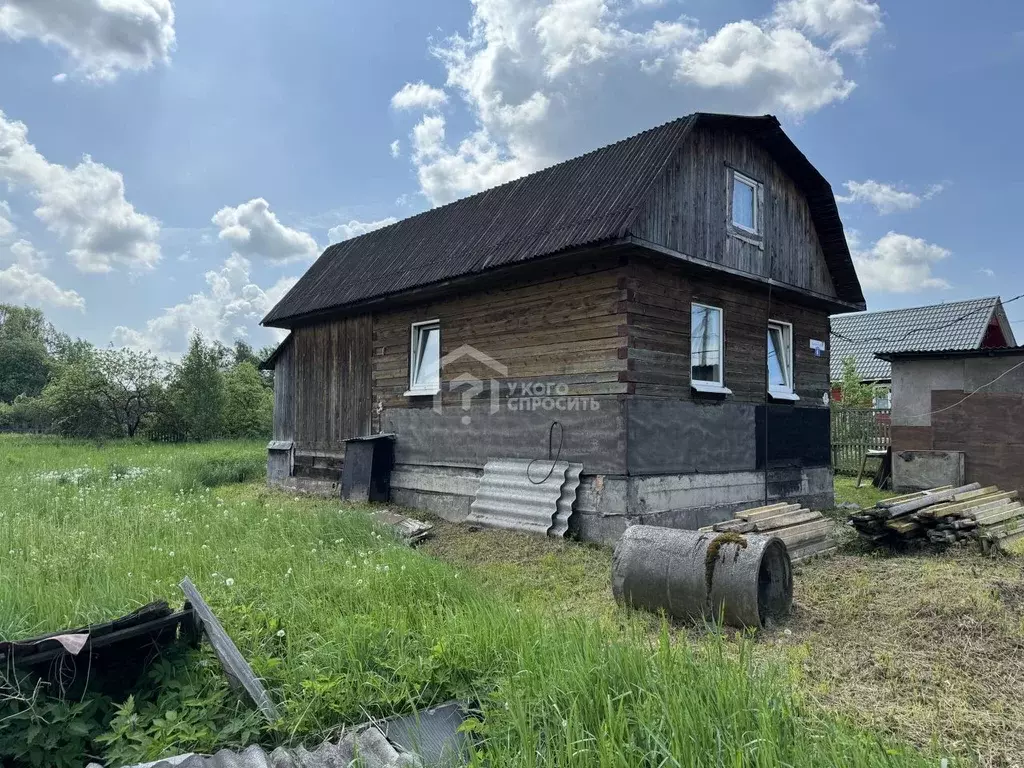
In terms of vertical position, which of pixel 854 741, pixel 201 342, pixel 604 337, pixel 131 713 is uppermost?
pixel 201 342

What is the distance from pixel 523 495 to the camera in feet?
30.6

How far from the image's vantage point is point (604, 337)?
28.7 feet

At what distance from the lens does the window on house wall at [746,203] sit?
10.3m

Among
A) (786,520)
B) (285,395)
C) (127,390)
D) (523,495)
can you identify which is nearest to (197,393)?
(127,390)

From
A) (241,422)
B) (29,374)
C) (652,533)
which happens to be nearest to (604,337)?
(652,533)

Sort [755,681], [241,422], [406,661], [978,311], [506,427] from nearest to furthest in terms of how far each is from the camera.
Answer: [755,681], [406,661], [506,427], [978,311], [241,422]

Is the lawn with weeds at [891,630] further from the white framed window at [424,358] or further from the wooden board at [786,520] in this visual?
the white framed window at [424,358]

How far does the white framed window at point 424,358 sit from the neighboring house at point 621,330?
31 mm

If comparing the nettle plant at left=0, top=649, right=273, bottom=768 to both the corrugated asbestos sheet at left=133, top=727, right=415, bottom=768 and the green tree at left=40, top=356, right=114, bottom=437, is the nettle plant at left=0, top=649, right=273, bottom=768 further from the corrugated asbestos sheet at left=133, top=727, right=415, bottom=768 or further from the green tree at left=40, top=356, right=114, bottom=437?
the green tree at left=40, top=356, right=114, bottom=437

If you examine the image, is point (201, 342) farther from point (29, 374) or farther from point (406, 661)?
point (29, 374)

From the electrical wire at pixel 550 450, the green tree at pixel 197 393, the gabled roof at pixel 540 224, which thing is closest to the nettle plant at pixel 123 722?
the electrical wire at pixel 550 450

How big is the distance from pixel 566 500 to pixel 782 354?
5273 mm

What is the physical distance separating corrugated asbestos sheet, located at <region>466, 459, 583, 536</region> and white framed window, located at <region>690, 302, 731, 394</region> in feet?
7.97

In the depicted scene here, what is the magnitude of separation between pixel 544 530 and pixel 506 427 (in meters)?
1.83
